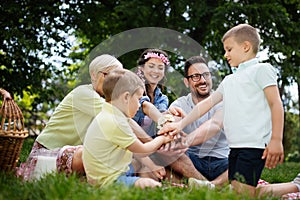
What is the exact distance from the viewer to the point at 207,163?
396 centimetres

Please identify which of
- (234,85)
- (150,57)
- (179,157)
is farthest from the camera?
(150,57)

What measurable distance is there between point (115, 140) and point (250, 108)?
935 millimetres

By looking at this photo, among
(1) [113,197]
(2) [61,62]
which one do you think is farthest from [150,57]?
(2) [61,62]

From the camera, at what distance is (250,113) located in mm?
3082

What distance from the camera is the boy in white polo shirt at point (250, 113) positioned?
2943 mm

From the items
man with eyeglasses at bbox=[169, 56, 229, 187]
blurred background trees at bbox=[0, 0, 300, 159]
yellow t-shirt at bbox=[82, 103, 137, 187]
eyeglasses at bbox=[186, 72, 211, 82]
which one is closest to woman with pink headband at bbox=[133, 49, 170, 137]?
man with eyeglasses at bbox=[169, 56, 229, 187]

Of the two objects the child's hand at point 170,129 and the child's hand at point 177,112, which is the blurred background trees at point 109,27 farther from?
the child's hand at point 170,129

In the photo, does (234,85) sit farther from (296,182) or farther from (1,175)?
(1,175)

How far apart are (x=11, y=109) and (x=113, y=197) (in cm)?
158

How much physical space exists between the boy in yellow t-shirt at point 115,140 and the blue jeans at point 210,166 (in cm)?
96

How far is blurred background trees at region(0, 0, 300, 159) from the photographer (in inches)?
360

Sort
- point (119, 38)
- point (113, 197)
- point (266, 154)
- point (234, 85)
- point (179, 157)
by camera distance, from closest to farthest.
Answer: point (113, 197) → point (266, 154) → point (234, 85) → point (179, 157) → point (119, 38)

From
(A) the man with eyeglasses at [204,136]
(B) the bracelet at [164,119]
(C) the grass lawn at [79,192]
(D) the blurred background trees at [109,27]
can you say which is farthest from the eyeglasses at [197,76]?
(D) the blurred background trees at [109,27]

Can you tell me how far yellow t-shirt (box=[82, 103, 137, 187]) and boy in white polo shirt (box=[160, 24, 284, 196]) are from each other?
0.72 m
